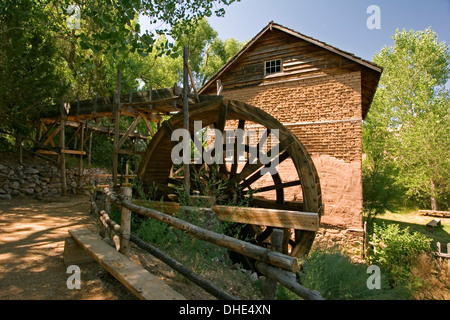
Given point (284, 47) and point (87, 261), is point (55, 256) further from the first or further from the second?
point (284, 47)

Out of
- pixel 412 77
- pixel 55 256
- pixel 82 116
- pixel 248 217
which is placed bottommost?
pixel 55 256

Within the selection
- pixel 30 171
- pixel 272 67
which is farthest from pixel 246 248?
pixel 30 171

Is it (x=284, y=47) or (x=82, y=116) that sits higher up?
(x=284, y=47)

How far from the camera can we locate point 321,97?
25.9 ft

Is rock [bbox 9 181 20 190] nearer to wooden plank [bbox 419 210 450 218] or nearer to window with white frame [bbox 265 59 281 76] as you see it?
window with white frame [bbox 265 59 281 76]

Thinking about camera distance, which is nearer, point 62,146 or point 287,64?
point 287,64

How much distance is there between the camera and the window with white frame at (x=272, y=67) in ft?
29.0

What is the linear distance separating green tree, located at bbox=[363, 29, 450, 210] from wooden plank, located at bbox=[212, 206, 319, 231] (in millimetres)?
12876

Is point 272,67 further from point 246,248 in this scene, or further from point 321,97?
point 246,248

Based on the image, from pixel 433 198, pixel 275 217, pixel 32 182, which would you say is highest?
pixel 32 182

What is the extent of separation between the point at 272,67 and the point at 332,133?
3.22m

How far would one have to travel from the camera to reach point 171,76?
823 inches
